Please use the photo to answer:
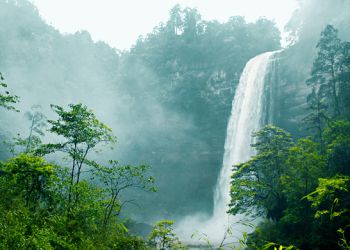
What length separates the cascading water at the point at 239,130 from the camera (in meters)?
39.7

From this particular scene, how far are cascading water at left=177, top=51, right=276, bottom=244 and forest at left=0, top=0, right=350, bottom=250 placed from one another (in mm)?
191

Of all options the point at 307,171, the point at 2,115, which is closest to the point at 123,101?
the point at 2,115

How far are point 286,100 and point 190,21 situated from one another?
1038 inches

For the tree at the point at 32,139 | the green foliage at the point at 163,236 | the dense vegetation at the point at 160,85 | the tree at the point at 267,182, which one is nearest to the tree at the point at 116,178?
the green foliage at the point at 163,236

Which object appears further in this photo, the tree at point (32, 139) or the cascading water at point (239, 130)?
the cascading water at point (239, 130)

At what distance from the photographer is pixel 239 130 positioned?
4162 cm

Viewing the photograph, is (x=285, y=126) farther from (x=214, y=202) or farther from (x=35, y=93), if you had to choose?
(x=35, y=93)

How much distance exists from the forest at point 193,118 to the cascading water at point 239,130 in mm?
191

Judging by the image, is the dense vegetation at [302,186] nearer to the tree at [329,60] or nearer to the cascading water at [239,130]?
the tree at [329,60]

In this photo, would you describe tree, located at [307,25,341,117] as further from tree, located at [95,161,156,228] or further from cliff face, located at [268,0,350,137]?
tree, located at [95,161,156,228]

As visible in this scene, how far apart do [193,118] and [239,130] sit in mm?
12589

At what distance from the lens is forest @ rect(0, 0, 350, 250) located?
697 inches

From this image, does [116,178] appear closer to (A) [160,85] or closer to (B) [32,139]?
(B) [32,139]

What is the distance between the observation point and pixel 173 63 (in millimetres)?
56281
